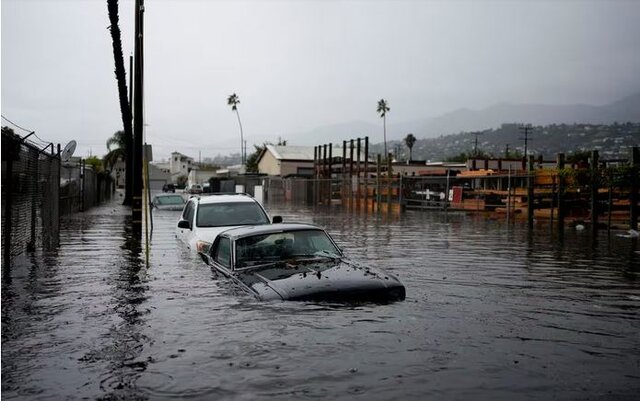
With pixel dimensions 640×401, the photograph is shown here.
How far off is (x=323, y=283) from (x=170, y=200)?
73.5 feet

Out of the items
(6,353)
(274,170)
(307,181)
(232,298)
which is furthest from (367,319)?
(274,170)

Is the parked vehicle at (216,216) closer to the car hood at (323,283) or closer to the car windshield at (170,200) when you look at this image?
the car hood at (323,283)

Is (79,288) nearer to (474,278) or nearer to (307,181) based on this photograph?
(474,278)

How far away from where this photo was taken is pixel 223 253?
384 inches

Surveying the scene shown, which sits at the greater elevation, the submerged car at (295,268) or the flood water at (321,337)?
the submerged car at (295,268)

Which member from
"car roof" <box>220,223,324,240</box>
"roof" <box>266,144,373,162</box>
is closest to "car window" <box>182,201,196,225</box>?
"car roof" <box>220,223,324,240</box>

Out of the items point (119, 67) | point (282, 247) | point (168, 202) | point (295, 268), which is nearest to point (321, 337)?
point (295, 268)

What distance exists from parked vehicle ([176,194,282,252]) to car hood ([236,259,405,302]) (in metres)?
4.58

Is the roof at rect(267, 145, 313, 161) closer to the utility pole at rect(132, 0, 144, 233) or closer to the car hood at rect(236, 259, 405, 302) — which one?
the utility pole at rect(132, 0, 144, 233)

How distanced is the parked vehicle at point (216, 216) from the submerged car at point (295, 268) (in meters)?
2.79

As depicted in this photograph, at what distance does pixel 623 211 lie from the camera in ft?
77.6

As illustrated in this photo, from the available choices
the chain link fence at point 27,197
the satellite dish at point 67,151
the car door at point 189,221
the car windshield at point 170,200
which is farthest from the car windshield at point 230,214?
the car windshield at point 170,200

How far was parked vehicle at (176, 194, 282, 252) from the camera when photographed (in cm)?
1307

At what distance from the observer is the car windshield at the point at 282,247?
899 cm
